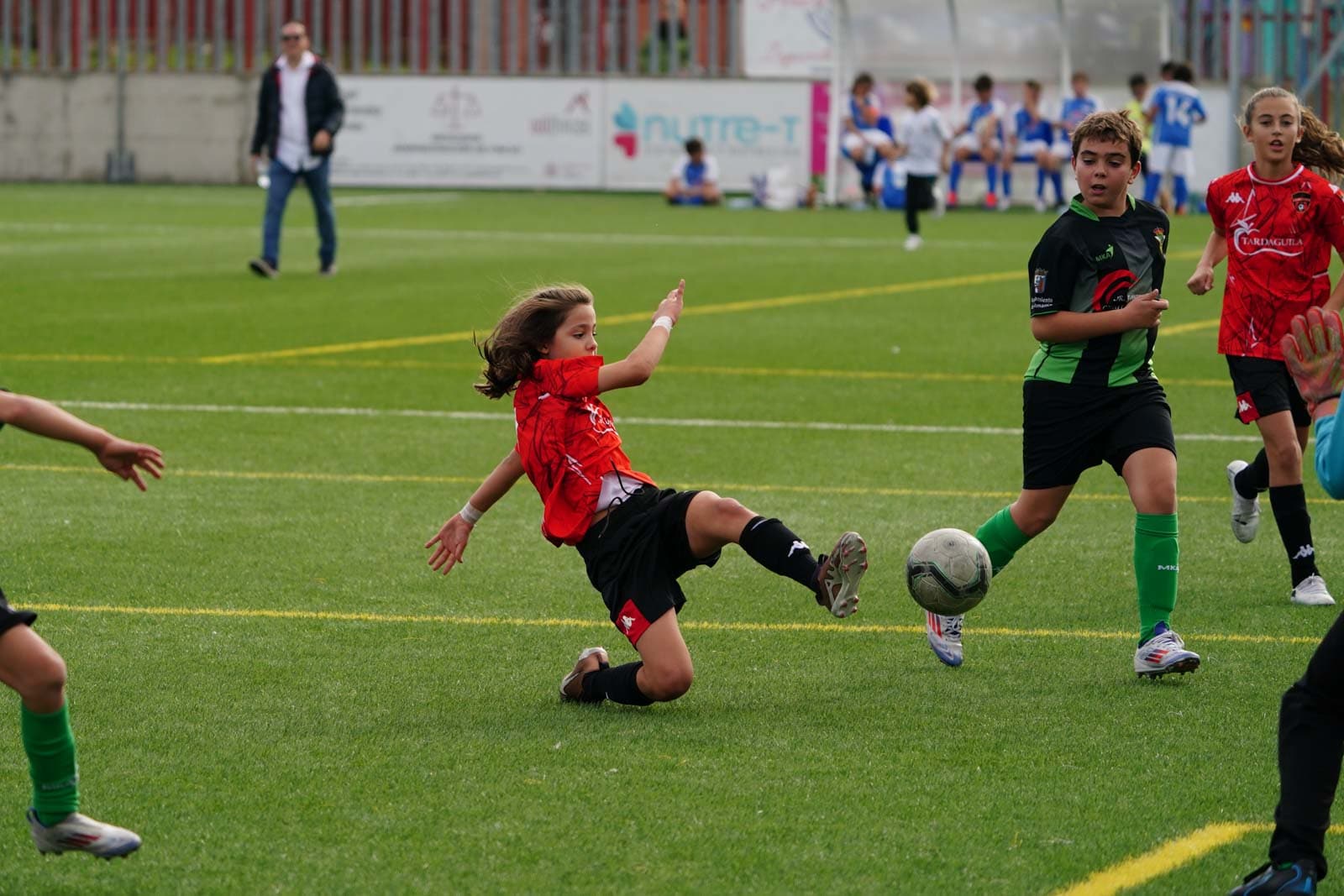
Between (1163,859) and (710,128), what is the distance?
35145 mm

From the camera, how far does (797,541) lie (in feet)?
19.4

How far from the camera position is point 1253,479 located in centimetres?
814

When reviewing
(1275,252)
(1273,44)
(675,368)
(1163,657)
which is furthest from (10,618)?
(1273,44)

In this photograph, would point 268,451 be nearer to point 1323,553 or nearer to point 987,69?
point 1323,553

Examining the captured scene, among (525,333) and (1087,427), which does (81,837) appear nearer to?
(525,333)

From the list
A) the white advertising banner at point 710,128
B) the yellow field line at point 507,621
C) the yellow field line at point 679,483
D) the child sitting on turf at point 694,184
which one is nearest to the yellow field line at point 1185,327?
the yellow field line at point 679,483

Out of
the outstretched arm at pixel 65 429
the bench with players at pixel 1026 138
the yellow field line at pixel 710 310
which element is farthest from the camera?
the bench with players at pixel 1026 138

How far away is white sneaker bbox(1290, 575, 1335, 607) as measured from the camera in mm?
7309

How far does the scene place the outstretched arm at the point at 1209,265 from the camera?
743 cm

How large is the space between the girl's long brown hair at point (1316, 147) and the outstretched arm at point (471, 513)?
3.25m

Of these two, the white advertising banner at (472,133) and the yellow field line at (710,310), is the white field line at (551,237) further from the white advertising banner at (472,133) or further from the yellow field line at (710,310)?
the white advertising banner at (472,133)

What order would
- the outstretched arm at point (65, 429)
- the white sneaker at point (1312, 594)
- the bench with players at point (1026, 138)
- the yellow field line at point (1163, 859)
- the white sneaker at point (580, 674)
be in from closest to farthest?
the outstretched arm at point (65, 429) < the yellow field line at point (1163, 859) < the white sneaker at point (580, 674) < the white sneaker at point (1312, 594) < the bench with players at point (1026, 138)

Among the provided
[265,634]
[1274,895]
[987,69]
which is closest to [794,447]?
[265,634]

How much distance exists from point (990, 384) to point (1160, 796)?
8.80m
